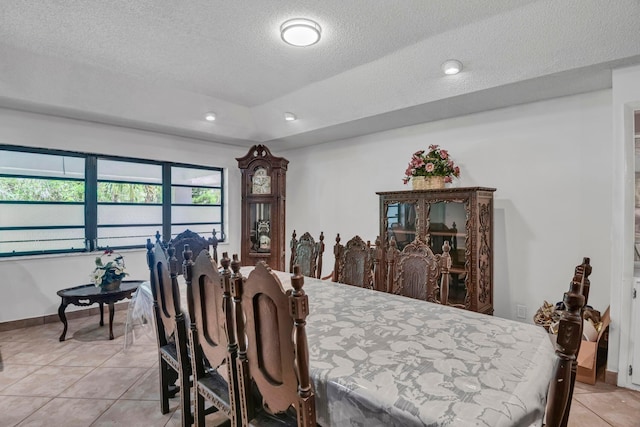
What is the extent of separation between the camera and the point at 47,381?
97.0 inches

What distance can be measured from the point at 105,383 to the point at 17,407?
1.58 feet

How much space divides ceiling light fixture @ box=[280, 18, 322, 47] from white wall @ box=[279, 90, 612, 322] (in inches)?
72.7

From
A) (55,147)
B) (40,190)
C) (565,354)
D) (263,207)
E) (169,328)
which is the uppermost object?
(55,147)

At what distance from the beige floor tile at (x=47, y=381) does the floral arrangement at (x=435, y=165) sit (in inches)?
133

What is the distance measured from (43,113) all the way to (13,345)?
238 cm

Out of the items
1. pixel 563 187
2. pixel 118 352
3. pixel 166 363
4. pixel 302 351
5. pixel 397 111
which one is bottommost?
pixel 118 352

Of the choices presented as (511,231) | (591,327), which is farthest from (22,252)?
(591,327)

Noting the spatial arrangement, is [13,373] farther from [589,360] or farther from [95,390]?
[589,360]

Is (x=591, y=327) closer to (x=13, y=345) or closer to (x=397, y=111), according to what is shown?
(x=397, y=111)

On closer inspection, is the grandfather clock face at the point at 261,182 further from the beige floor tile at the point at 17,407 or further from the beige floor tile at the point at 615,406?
the beige floor tile at the point at 615,406

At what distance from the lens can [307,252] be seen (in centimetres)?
310

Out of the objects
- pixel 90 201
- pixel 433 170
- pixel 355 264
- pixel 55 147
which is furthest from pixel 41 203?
pixel 433 170

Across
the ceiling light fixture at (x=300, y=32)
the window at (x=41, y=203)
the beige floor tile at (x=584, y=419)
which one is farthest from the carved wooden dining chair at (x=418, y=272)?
the window at (x=41, y=203)

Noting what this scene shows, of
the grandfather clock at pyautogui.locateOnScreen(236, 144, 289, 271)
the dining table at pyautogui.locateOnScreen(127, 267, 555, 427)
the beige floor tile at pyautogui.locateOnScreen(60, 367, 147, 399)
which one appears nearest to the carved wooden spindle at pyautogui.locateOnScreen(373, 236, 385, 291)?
the dining table at pyautogui.locateOnScreen(127, 267, 555, 427)
